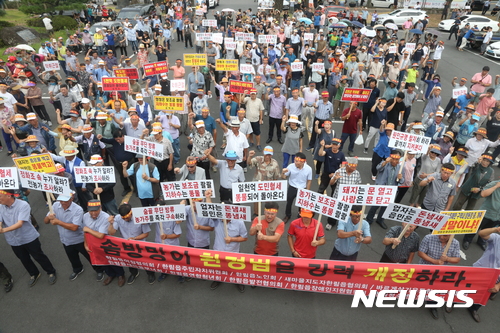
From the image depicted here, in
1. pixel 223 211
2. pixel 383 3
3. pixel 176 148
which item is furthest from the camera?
pixel 383 3

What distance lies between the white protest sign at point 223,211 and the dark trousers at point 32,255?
312cm

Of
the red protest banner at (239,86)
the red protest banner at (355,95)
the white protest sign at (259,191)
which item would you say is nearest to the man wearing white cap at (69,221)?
the white protest sign at (259,191)

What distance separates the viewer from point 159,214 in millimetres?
5461

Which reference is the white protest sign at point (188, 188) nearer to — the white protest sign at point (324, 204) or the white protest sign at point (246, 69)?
the white protest sign at point (324, 204)

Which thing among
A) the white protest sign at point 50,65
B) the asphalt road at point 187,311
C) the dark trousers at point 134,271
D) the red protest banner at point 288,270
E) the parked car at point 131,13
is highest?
the parked car at point 131,13

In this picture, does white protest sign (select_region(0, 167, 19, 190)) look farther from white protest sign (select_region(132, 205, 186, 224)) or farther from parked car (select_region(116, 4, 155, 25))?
parked car (select_region(116, 4, 155, 25))

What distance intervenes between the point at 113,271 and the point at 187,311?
1647 mm

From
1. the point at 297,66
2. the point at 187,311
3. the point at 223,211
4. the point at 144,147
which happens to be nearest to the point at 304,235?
the point at 223,211

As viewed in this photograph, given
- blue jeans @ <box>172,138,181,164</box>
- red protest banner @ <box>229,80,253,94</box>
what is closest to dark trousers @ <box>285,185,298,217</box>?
blue jeans @ <box>172,138,181,164</box>

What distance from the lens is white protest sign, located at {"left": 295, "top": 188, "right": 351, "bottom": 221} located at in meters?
5.32

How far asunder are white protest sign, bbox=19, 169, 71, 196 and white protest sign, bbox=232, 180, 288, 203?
2940mm

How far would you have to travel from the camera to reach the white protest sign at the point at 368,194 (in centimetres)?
554

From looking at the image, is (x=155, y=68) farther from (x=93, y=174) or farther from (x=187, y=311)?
(x=187, y=311)

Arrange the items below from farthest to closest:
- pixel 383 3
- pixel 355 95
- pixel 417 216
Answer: pixel 383 3, pixel 355 95, pixel 417 216
